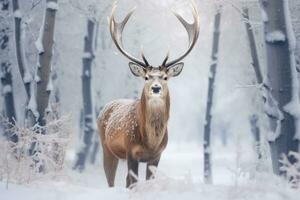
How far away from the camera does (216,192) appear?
5.66m

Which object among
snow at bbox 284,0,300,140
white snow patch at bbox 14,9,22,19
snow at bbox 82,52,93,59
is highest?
white snow patch at bbox 14,9,22,19

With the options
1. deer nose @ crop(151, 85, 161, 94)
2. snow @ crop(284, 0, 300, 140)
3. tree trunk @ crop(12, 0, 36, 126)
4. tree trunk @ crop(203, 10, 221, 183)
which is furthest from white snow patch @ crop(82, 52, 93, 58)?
deer nose @ crop(151, 85, 161, 94)

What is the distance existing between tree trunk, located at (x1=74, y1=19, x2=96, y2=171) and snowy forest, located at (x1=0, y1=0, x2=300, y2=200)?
0.15 ft

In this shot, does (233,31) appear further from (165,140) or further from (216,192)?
(216,192)

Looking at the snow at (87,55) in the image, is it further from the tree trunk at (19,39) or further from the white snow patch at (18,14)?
the white snow patch at (18,14)

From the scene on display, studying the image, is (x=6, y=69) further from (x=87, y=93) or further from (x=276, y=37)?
(x=276, y=37)

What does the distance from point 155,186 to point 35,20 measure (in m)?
14.3

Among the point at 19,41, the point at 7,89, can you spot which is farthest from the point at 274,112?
the point at 7,89

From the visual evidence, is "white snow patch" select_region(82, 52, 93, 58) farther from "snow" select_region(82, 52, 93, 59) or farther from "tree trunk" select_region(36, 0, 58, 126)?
"tree trunk" select_region(36, 0, 58, 126)

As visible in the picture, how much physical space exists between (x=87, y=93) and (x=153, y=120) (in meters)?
13.8

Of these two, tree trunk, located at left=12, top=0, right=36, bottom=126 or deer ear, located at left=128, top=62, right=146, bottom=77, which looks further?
tree trunk, located at left=12, top=0, right=36, bottom=126

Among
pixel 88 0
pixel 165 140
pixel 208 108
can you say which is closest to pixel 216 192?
pixel 165 140

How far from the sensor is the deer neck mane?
7.87 m

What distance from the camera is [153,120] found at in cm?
795
